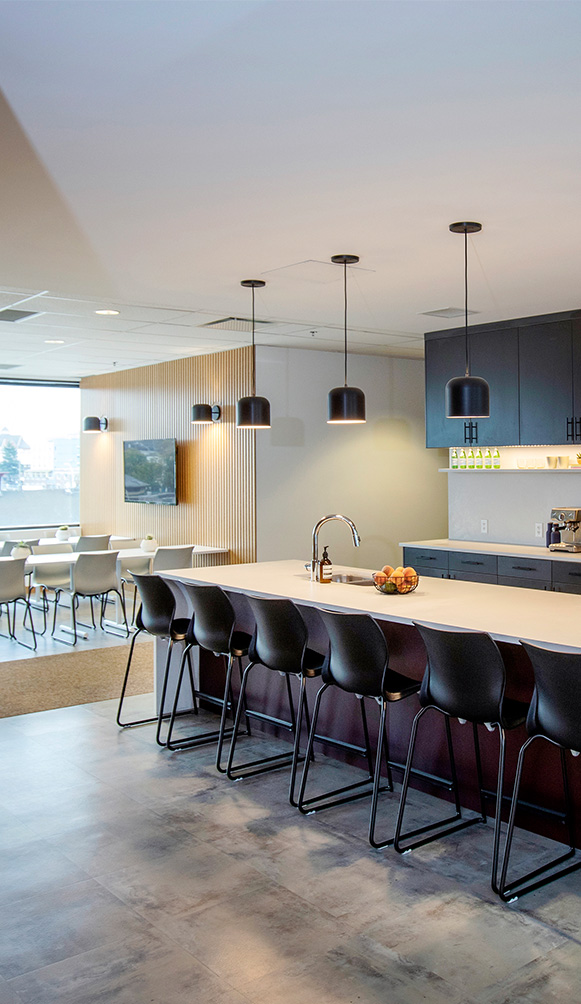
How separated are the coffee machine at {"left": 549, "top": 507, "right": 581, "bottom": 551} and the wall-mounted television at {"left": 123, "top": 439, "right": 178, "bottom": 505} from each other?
175 inches

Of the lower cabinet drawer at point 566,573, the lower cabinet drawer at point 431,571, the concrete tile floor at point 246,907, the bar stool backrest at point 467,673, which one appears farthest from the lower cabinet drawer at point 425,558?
the bar stool backrest at point 467,673

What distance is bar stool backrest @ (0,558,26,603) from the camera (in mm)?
7230

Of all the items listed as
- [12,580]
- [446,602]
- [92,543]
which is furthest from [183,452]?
[446,602]

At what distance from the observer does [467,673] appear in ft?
10.2

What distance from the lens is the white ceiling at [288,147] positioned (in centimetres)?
217

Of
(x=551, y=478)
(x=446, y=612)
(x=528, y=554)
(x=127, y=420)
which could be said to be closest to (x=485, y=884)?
(x=446, y=612)

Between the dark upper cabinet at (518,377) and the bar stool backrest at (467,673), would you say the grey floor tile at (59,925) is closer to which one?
the bar stool backrest at (467,673)

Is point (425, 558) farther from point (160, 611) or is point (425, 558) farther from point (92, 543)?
point (92, 543)

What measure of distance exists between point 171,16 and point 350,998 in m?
2.71

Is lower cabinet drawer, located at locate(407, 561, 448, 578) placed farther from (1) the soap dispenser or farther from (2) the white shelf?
(1) the soap dispenser

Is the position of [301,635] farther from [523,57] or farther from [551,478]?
[551,478]

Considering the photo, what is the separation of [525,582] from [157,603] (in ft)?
9.58

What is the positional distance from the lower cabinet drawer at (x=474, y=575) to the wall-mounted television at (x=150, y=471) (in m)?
3.69

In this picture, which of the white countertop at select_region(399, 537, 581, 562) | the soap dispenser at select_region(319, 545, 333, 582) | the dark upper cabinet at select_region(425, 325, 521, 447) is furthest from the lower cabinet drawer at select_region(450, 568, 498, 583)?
the soap dispenser at select_region(319, 545, 333, 582)
